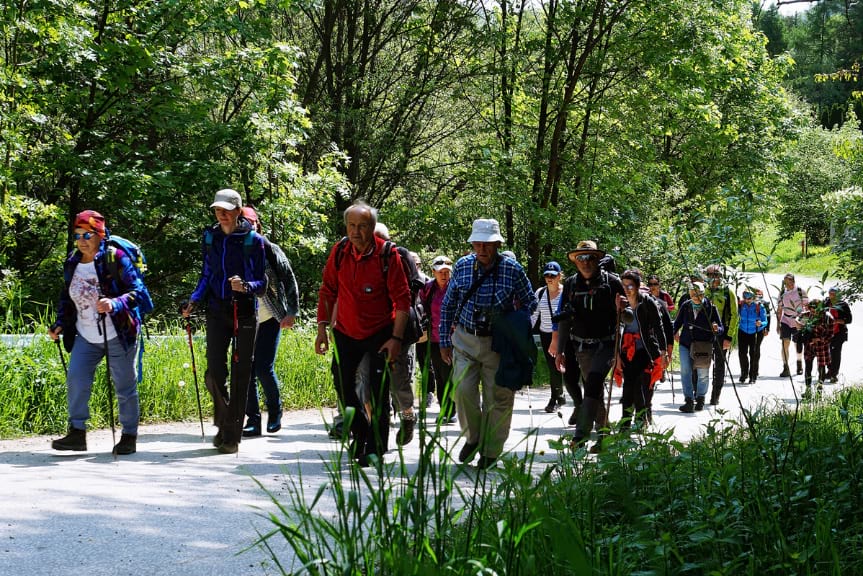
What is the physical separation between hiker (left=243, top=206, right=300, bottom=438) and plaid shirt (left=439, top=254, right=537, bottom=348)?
5.91 feet

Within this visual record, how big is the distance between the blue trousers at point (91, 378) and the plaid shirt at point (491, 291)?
249 centimetres

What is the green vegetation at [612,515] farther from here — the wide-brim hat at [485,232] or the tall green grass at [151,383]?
the tall green grass at [151,383]

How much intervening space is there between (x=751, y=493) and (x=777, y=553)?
1067 millimetres

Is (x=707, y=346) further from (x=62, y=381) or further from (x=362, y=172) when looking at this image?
(x=362, y=172)

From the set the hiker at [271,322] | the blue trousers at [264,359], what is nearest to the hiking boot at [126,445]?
the hiker at [271,322]

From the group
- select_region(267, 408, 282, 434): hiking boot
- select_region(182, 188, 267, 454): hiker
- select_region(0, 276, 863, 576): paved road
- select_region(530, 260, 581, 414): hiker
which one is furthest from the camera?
select_region(530, 260, 581, 414): hiker

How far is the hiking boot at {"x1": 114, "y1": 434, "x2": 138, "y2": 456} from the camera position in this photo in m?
7.96

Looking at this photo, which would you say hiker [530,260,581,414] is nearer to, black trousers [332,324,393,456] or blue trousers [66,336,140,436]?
black trousers [332,324,393,456]

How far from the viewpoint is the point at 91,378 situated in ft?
26.2

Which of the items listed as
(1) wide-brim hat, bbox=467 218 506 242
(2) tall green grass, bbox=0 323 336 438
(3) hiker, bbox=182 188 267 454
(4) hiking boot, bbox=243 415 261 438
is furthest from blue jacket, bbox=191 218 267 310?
(2) tall green grass, bbox=0 323 336 438

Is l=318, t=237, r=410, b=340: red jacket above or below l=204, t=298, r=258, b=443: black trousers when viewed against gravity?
above

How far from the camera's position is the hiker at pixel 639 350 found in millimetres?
10289

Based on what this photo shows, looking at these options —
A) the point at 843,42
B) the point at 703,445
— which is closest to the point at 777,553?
the point at 703,445

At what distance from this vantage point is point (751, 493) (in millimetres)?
5145
